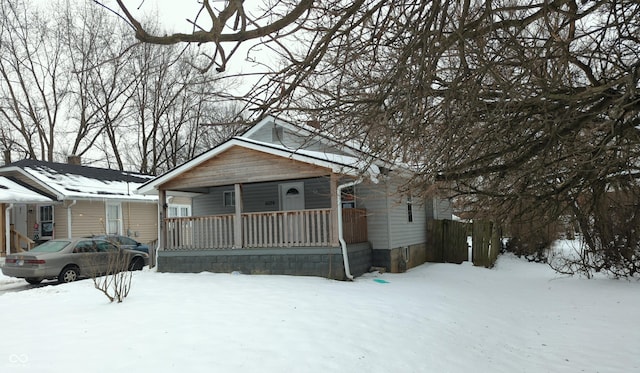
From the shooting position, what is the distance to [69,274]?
13547mm

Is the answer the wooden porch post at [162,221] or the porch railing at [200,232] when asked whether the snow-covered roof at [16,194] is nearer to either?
the wooden porch post at [162,221]

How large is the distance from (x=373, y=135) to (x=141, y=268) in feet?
43.8

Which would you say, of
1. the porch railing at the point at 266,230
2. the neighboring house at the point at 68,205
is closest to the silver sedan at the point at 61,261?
the porch railing at the point at 266,230

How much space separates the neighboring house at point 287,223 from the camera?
12.3m

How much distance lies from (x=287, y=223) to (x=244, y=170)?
75.8 inches

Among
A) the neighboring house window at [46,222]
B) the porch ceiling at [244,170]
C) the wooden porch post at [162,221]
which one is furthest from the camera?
the neighboring house window at [46,222]

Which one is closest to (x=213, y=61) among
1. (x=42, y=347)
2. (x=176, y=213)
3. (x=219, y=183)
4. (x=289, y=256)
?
(x=42, y=347)

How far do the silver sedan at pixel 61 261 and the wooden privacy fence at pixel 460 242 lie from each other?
1038 centimetres

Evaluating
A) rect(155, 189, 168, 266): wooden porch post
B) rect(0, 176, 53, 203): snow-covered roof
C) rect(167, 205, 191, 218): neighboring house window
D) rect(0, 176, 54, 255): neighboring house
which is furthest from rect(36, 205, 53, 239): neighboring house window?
rect(155, 189, 168, 266): wooden porch post

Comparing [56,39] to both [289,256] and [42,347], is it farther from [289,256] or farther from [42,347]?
[42,347]

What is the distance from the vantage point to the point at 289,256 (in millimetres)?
12680

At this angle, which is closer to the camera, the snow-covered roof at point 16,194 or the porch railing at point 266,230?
the porch railing at point 266,230

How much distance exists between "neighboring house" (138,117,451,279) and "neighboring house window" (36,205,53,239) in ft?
28.0

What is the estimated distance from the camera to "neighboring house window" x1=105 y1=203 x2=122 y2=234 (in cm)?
2266
